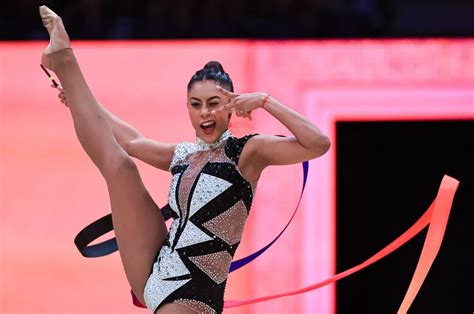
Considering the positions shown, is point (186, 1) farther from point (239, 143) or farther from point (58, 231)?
point (239, 143)

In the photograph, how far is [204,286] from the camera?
2576mm

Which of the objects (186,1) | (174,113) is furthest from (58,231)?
(186,1)

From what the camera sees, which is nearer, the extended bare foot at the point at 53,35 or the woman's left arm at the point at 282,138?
the woman's left arm at the point at 282,138

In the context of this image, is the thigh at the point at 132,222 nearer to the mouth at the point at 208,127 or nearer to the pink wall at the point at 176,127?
the mouth at the point at 208,127

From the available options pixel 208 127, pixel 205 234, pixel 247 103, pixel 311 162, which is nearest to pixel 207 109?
pixel 208 127

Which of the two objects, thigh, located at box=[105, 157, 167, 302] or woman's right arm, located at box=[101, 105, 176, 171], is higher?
woman's right arm, located at box=[101, 105, 176, 171]

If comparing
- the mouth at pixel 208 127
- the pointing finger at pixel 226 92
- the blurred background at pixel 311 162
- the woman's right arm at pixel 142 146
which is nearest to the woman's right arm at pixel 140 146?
the woman's right arm at pixel 142 146

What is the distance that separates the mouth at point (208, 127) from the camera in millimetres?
2660

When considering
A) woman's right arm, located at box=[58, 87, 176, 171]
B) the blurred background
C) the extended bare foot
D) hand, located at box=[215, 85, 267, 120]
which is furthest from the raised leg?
the blurred background

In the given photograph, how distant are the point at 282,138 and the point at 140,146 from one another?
1.99 ft

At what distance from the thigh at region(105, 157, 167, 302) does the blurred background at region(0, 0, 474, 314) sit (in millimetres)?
1385

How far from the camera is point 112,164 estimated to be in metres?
2.67

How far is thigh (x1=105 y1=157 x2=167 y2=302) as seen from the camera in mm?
2684

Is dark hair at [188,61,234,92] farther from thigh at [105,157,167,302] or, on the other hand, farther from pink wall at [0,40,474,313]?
pink wall at [0,40,474,313]
